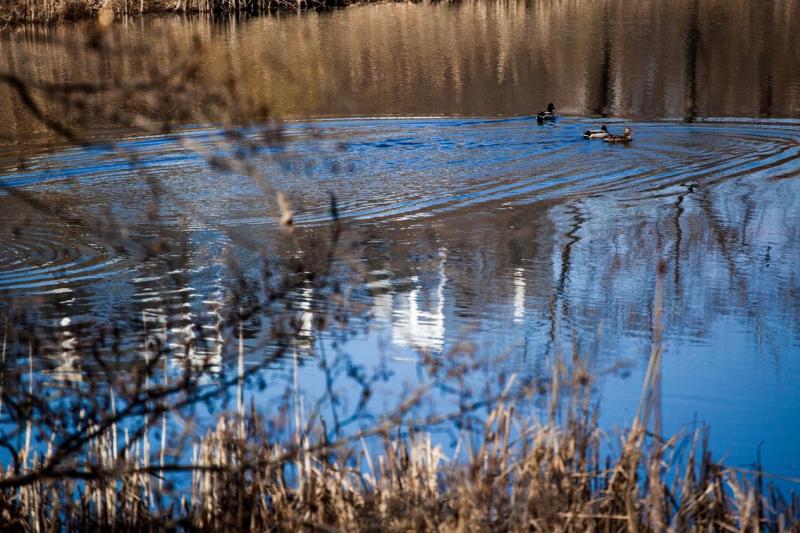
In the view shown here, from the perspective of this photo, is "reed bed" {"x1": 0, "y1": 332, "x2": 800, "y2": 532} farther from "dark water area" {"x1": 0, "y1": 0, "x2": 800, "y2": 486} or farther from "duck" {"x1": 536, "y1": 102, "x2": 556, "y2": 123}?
"duck" {"x1": 536, "y1": 102, "x2": 556, "y2": 123}

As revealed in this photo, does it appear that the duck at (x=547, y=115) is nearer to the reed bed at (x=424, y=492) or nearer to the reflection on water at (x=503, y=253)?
the reflection on water at (x=503, y=253)

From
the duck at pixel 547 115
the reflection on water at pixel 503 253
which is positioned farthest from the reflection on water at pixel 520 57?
the reflection on water at pixel 503 253

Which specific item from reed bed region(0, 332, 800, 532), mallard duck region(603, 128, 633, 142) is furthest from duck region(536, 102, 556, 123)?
reed bed region(0, 332, 800, 532)

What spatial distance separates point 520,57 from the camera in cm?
2044

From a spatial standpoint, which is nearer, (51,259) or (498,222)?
(51,259)

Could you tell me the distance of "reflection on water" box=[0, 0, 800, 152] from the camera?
51.1ft

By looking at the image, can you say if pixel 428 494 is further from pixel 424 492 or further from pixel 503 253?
pixel 503 253

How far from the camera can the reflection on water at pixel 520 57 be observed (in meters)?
15.6

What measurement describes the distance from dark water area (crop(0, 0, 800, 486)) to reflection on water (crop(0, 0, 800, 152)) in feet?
0.35

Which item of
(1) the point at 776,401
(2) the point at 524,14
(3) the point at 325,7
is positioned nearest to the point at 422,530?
(1) the point at 776,401

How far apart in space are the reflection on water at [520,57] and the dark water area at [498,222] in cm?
11

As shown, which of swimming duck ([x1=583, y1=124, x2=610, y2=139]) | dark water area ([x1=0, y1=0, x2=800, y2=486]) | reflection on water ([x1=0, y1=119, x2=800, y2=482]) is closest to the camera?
dark water area ([x1=0, y1=0, x2=800, y2=486])

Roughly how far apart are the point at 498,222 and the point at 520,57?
11.7 meters

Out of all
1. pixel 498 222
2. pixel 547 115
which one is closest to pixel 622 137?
pixel 547 115
